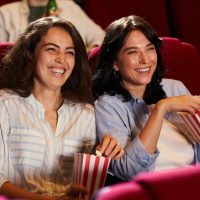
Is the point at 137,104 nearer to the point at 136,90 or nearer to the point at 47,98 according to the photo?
the point at 136,90

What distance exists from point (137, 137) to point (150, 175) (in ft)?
1.25

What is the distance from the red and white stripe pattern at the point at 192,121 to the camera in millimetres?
772

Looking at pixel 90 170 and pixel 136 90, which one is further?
pixel 136 90

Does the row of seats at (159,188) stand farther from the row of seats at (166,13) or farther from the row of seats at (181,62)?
the row of seats at (166,13)

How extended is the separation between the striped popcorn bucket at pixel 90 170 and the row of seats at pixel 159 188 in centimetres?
24

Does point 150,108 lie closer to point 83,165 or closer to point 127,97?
point 127,97

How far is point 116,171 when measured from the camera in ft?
2.65

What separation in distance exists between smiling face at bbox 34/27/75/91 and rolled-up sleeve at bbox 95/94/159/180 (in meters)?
0.09

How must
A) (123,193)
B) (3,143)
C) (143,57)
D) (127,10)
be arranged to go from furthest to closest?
1. (127,10)
2. (143,57)
3. (3,143)
4. (123,193)

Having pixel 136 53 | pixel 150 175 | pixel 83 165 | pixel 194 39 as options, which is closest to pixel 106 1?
pixel 194 39

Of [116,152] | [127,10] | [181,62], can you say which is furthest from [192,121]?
[127,10]

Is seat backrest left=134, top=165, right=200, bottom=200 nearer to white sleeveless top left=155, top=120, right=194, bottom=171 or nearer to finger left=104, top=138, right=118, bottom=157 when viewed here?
finger left=104, top=138, right=118, bottom=157

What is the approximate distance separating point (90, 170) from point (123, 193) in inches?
10.4

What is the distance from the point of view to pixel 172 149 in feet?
2.75
